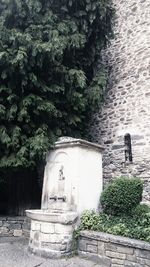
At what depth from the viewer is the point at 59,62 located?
6754mm

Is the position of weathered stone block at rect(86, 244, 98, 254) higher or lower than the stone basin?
lower

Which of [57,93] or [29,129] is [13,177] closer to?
[29,129]

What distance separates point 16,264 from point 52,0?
19.4 ft

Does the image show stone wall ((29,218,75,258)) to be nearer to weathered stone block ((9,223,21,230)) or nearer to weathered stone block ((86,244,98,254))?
weathered stone block ((86,244,98,254))

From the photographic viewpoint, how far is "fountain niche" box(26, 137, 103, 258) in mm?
5109

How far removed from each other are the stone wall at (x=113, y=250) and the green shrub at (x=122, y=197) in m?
0.74

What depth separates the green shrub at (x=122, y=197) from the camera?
544 cm

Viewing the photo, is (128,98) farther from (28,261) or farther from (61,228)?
(28,261)

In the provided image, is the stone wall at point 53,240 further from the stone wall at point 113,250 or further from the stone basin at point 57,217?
the stone wall at point 113,250

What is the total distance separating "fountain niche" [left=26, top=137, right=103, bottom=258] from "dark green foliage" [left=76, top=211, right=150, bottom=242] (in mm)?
195

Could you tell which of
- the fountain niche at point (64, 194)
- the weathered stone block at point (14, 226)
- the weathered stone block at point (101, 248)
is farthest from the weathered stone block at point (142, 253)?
the weathered stone block at point (14, 226)

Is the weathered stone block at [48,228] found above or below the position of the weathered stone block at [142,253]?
above

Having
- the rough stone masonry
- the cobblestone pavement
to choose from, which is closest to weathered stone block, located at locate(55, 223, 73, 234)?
the cobblestone pavement

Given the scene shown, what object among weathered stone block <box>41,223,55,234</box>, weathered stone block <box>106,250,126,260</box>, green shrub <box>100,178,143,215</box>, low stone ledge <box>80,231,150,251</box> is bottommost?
weathered stone block <box>106,250,126,260</box>
